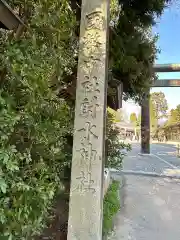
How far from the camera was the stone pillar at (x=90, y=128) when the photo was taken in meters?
2.61

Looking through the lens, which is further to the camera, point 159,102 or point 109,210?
point 159,102

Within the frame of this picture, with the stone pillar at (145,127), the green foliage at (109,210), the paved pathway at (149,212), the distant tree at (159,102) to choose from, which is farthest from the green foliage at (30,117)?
the distant tree at (159,102)

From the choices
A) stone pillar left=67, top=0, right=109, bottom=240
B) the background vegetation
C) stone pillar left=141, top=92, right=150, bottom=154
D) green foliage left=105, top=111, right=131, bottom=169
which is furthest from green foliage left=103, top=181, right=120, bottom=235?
stone pillar left=141, top=92, right=150, bottom=154

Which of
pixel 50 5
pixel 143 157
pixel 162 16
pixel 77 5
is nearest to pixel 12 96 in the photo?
pixel 50 5

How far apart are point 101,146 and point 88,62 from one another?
84 centimetres

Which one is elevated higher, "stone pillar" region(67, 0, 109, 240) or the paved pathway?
"stone pillar" region(67, 0, 109, 240)

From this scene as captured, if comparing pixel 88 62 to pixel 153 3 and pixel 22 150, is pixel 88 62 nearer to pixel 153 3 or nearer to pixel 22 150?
pixel 22 150

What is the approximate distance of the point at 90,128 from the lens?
8.90 feet

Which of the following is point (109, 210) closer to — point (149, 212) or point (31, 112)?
point (149, 212)

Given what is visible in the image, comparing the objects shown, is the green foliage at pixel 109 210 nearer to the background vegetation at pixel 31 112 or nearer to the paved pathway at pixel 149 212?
the paved pathway at pixel 149 212

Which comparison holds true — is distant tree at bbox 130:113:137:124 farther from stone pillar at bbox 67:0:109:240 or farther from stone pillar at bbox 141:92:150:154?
stone pillar at bbox 67:0:109:240

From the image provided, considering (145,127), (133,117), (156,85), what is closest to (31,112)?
(156,85)

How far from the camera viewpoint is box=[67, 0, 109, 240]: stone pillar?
2611 mm

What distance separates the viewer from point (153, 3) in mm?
4027
